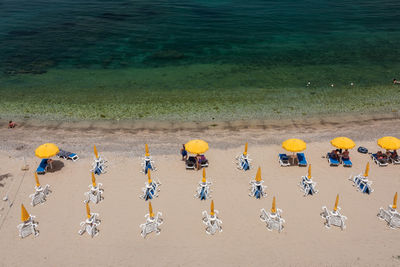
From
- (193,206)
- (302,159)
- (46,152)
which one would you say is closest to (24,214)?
(46,152)

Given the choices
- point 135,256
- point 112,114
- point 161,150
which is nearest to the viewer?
point 135,256

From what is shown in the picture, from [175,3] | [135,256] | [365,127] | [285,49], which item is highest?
[175,3]

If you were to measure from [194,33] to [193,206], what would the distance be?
37.3 m

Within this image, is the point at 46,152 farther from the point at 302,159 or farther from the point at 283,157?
the point at 302,159

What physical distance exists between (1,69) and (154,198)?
1220 inches

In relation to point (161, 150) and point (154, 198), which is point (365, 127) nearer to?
point (161, 150)

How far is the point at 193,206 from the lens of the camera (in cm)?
1680

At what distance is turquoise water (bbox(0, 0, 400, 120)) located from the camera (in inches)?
1168

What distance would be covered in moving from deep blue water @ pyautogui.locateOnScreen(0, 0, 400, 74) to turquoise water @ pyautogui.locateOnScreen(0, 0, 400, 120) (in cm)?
17

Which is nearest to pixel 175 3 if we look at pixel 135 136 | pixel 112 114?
pixel 112 114

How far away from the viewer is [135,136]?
24.1 meters

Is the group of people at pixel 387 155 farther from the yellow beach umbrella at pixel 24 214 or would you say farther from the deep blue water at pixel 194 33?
the deep blue water at pixel 194 33

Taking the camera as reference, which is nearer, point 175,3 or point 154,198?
point 154,198

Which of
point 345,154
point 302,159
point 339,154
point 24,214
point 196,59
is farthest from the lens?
point 196,59
